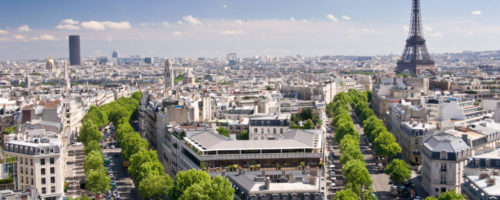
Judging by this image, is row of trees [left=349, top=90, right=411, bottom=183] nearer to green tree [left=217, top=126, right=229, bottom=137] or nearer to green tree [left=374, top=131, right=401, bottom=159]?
green tree [left=374, top=131, right=401, bottom=159]

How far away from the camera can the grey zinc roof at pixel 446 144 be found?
52094 mm

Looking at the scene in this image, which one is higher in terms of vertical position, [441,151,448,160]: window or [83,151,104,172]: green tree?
[441,151,448,160]: window

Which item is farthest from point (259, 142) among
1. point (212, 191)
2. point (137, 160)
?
point (137, 160)

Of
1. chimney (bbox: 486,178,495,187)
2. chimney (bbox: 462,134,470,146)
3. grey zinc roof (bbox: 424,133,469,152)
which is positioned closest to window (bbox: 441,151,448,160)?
grey zinc roof (bbox: 424,133,469,152)

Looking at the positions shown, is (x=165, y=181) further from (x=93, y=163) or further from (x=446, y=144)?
(x=446, y=144)

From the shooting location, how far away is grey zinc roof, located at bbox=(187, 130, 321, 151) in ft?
164

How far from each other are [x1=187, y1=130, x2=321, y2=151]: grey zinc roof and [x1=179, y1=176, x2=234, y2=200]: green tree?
7.99m

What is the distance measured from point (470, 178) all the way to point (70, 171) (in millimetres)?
42211

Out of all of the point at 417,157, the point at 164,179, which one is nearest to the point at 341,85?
the point at 417,157

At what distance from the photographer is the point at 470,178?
44281 millimetres

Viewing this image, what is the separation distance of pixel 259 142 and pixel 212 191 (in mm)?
10513

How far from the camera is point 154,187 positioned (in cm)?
4888

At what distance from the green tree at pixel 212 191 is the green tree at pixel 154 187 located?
21.7ft

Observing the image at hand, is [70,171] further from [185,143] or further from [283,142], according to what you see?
[283,142]
